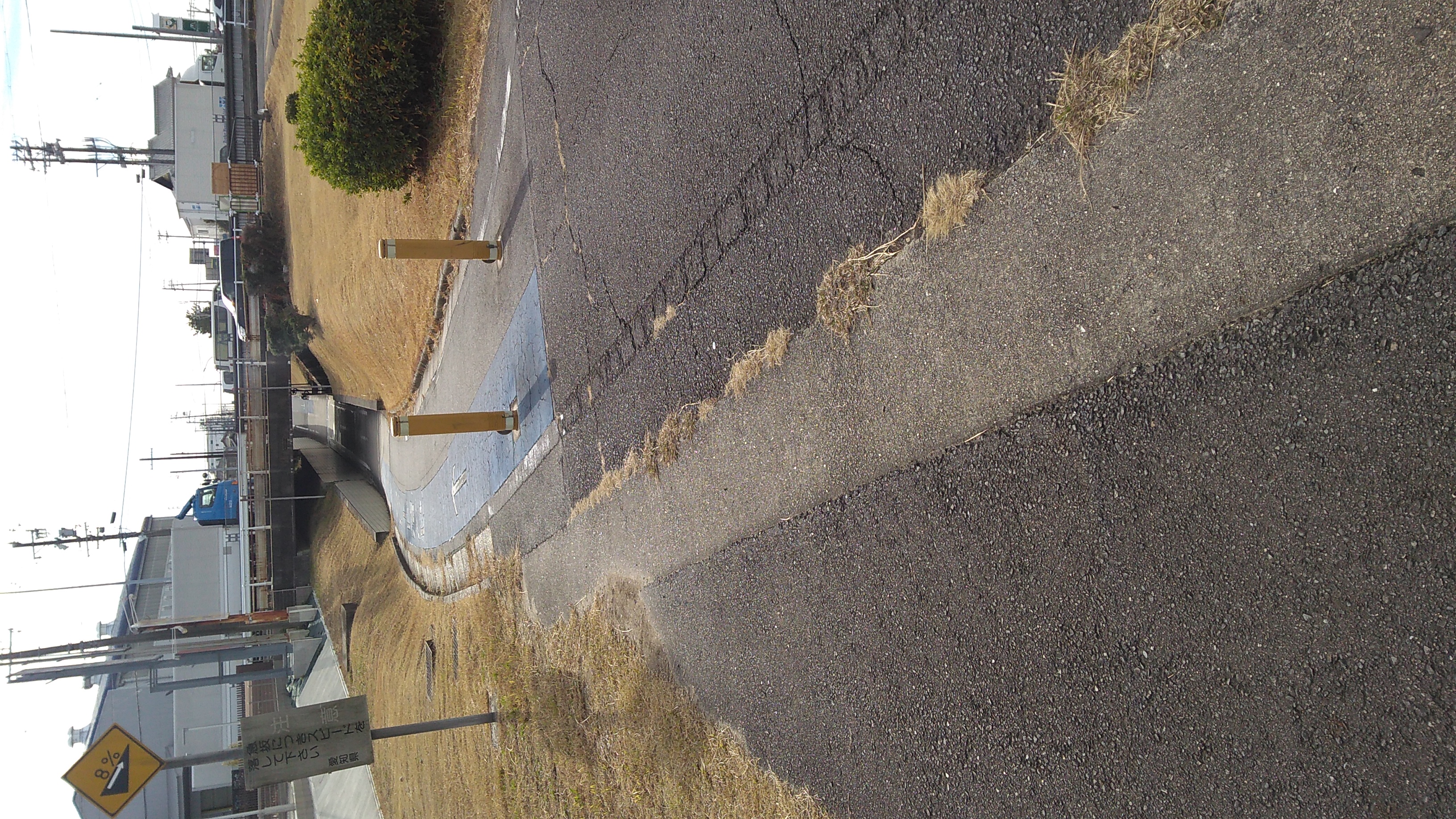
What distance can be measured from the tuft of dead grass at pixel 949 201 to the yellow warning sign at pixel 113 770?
26.4 feet

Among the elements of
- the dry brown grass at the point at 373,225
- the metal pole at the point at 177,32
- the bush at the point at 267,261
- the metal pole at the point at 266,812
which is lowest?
the metal pole at the point at 266,812

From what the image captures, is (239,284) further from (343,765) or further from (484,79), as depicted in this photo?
(343,765)

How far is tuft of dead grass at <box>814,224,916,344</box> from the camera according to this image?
164 inches

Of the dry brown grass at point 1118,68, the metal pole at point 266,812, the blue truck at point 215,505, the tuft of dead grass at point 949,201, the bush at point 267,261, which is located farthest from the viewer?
the blue truck at point 215,505

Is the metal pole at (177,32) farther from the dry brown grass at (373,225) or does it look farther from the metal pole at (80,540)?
the metal pole at (80,540)

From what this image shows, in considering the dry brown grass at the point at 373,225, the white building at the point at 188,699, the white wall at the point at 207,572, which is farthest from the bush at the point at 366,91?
the white wall at the point at 207,572

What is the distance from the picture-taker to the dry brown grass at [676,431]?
5004mm

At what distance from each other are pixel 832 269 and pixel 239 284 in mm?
26902

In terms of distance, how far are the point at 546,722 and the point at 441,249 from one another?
553 cm

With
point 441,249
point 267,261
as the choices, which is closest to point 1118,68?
point 441,249

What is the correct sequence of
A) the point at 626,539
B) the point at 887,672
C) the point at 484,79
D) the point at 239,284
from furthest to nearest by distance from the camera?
1. the point at 239,284
2. the point at 484,79
3. the point at 626,539
4. the point at 887,672

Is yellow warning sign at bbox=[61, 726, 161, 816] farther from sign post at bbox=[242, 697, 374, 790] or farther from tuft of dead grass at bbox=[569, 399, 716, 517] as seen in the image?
tuft of dead grass at bbox=[569, 399, 716, 517]

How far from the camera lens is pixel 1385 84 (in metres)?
2.38

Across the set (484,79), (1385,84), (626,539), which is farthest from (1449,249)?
(484,79)
